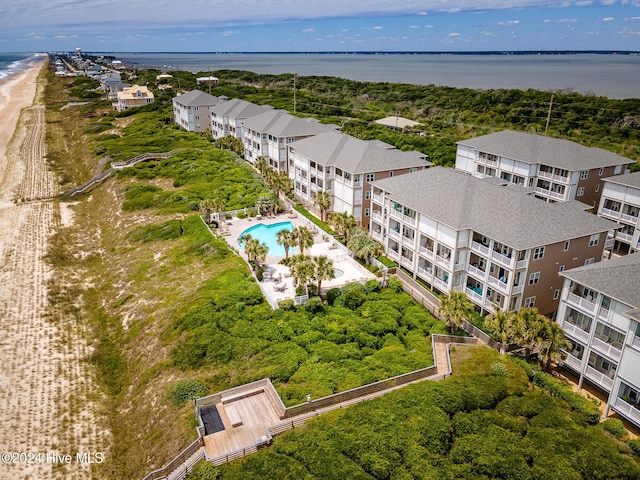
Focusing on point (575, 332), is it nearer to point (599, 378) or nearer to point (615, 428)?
point (599, 378)

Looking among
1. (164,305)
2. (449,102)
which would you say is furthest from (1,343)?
(449,102)

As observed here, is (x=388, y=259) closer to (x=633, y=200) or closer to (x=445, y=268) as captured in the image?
(x=445, y=268)

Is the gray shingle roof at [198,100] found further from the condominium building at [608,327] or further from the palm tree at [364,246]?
the condominium building at [608,327]

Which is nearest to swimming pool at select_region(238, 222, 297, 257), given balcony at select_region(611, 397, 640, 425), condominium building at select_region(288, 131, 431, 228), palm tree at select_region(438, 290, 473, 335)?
condominium building at select_region(288, 131, 431, 228)

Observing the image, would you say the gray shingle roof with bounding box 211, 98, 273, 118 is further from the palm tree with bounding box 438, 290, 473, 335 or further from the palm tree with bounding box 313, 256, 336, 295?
the palm tree with bounding box 438, 290, 473, 335

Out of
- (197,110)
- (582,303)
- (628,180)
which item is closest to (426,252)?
(582,303)
